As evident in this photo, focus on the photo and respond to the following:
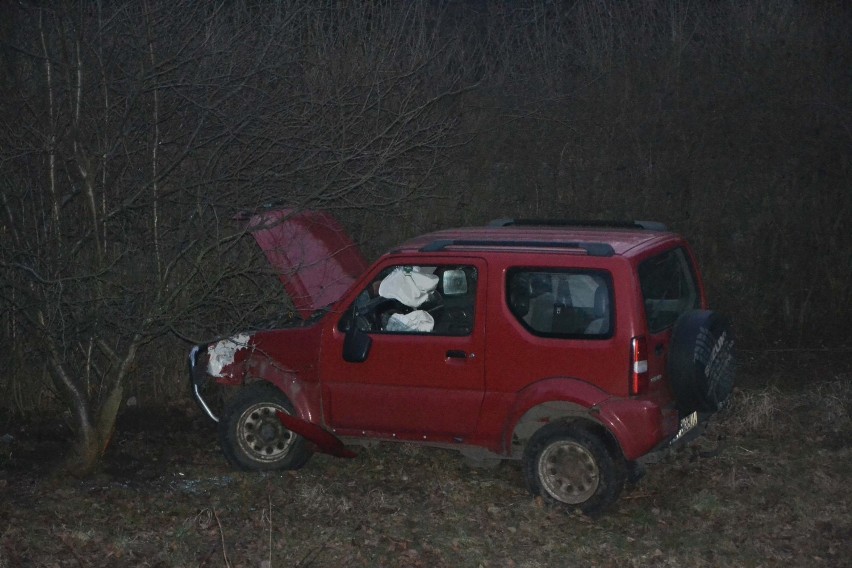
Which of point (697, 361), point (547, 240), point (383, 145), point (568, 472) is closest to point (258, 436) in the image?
point (568, 472)

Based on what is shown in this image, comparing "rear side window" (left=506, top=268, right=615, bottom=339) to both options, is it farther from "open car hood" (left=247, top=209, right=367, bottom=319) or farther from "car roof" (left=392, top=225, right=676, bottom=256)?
"open car hood" (left=247, top=209, right=367, bottom=319)

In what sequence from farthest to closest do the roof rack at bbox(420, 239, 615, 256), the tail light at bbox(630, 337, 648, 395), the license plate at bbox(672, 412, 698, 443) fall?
the license plate at bbox(672, 412, 698, 443), the roof rack at bbox(420, 239, 615, 256), the tail light at bbox(630, 337, 648, 395)

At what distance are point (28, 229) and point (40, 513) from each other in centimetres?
266

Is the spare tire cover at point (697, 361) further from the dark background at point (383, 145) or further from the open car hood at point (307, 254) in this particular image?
the open car hood at point (307, 254)

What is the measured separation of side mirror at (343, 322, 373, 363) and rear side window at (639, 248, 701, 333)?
74.2 inches

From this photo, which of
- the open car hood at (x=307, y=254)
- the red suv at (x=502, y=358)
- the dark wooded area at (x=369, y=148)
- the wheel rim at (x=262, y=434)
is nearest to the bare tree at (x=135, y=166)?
the dark wooded area at (x=369, y=148)

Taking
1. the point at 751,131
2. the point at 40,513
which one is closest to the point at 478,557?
the point at 40,513

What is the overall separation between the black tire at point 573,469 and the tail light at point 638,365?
1.41ft

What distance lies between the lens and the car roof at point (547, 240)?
6.56m

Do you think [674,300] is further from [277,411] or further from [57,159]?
[57,159]

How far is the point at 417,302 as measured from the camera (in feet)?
23.9

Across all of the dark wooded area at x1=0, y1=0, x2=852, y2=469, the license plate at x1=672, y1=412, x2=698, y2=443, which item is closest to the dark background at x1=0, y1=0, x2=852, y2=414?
the dark wooded area at x1=0, y1=0, x2=852, y2=469

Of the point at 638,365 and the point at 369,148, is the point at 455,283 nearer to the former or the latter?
the point at 638,365

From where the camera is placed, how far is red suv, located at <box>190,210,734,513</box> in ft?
21.1
